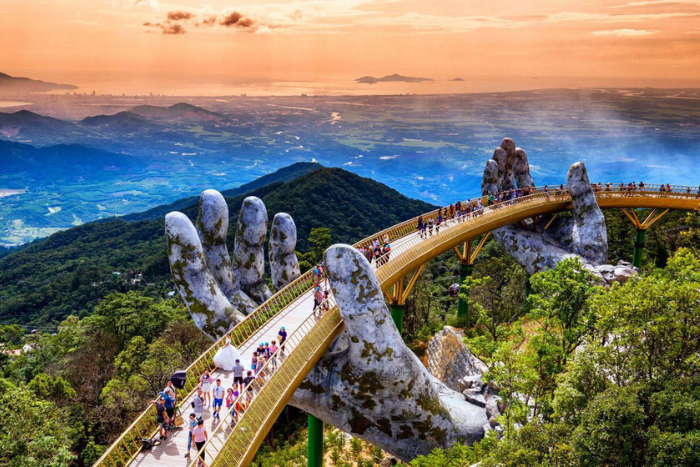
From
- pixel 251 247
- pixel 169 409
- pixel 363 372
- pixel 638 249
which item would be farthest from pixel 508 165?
pixel 169 409

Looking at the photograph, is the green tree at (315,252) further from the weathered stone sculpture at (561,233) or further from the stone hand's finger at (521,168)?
the stone hand's finger at (521,168)

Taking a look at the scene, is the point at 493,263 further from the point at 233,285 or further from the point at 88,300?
the point at 88,300

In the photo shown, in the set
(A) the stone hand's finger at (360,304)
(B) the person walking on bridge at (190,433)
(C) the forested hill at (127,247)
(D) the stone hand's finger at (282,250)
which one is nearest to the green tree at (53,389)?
(D) the stone hand's finger at (282,250)

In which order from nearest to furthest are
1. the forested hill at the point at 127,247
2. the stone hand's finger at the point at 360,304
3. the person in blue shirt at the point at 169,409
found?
the person in blue shirt at the point at 169,409, the stone hand's finger at the point at 360,304, the forested hill at the point at 127,247

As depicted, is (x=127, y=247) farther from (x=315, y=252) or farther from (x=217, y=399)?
(x=217, y=399)

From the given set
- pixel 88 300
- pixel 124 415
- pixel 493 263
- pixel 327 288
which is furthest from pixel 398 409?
pixel 88 300

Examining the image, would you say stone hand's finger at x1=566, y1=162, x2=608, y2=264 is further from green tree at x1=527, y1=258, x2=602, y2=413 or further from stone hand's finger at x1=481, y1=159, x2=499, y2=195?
green tree at x1=527, y1=258, x2=602, y2=413
